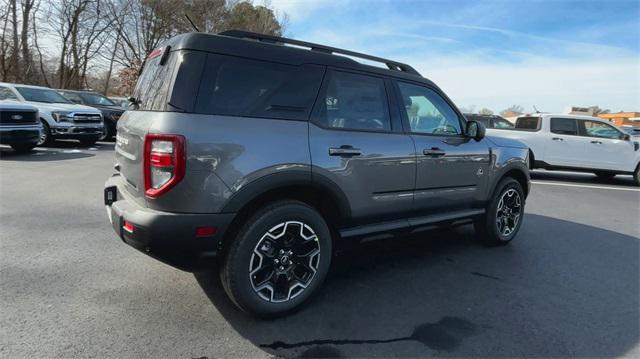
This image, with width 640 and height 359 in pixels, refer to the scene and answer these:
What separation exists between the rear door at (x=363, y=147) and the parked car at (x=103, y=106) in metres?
13.3

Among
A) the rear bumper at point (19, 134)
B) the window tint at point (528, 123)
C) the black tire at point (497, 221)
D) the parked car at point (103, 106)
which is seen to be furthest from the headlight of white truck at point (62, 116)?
the window tint at point (528, 123)

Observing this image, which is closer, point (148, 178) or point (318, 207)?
point (148, 178)

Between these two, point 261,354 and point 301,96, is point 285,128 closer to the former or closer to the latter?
point 301,96

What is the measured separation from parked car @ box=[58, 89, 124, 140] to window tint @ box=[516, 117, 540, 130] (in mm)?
13182

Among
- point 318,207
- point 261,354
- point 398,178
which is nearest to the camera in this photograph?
point 261,354

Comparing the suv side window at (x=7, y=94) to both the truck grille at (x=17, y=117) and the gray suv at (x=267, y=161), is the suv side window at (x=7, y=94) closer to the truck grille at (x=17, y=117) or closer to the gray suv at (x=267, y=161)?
the truck grille at (x=17, y=117)

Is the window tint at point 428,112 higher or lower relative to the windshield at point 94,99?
lower

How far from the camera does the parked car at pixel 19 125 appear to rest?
964 cm

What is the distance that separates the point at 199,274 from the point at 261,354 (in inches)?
51.7

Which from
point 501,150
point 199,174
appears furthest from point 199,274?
point 501,150

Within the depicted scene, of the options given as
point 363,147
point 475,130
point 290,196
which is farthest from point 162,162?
point 475,130

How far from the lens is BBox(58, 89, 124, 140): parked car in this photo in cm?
1458

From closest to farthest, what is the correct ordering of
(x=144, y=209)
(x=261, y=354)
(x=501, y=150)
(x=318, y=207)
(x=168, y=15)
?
(x=261, y=354)
(x=144, y=209)
(x=318, y=207)
(x=501, y=150)
(x=168, y=15)

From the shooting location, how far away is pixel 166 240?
259 centimetres
